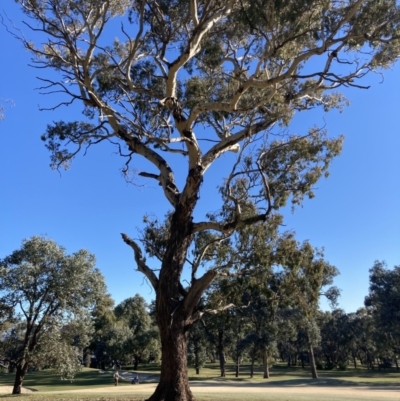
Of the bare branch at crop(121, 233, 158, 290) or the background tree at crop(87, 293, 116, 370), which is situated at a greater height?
the background tree at crop(87, 293, 116, 370)

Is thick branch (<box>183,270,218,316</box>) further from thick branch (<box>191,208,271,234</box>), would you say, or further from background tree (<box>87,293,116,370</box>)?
background tree (<box>87,293,116,370</box>)

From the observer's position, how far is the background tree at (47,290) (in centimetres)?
1977

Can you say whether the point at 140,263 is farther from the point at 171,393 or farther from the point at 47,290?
the point at 47,290

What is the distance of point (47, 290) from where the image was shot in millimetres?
20250

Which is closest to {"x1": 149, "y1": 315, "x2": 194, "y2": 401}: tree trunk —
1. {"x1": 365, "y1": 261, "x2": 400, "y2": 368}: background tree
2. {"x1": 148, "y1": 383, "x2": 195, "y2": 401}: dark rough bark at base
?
{"x1": 148, "y1": 383, "x2": 195, "y2": 401}: dark rough bark at base

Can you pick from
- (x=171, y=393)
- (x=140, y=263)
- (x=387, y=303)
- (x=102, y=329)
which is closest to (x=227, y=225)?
(x=140, y=263)

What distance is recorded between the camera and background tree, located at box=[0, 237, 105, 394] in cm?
1977

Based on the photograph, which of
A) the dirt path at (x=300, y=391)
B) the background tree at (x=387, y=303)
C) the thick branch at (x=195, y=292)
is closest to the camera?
the thick branch at (x=195, y=292)

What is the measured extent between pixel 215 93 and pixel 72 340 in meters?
14.0

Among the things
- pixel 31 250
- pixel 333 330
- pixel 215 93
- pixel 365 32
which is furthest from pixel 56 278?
pixel 333 330

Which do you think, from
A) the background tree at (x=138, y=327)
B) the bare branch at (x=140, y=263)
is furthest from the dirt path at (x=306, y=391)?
the background tree at (x=138, y=327)

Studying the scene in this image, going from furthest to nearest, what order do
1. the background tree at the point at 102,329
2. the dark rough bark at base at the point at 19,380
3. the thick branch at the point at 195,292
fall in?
the background tree at the point at 102,329
the dark rough bark at base at the point at 19,380
the thick branch at the point at 195,292

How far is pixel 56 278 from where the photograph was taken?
20234 mm

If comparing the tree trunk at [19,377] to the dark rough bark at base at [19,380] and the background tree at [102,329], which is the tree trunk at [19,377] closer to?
the dark rough bark at base at [19,380]
